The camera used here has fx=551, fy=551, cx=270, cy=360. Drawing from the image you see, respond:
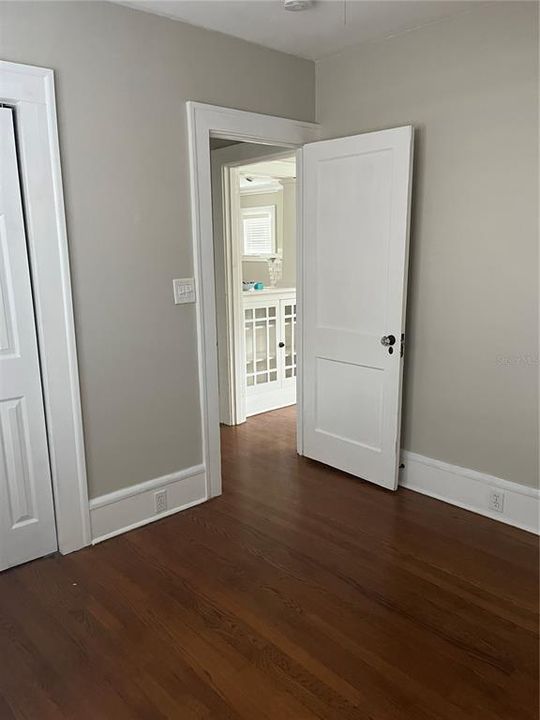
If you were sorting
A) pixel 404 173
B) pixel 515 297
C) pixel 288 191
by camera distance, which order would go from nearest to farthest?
pixel 515 297, pixel 404 173, pixel 288 191

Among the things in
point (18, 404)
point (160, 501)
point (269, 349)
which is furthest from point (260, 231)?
point (18, 404)

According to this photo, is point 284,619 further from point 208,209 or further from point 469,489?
point 208,209

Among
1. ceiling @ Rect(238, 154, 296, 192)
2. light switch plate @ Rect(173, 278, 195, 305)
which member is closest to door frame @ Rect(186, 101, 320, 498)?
light switch plate @ Rect(173, 278, 195, 305)

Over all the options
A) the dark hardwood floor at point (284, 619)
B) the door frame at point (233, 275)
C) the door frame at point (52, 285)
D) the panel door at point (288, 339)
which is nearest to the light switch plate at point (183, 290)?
the door frame at point (52, 285)

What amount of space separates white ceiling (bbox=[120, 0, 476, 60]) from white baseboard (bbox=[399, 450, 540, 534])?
7.67 feet

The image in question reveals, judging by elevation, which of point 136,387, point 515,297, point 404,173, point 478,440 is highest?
point 404,173

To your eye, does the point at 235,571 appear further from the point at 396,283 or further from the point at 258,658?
the point at 396,283

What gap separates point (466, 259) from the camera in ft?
9.47

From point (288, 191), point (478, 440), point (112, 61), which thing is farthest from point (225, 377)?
point (288, 191)

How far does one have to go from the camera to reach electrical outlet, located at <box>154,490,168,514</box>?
2.98m

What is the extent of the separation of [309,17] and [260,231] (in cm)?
467

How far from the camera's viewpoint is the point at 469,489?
3031 mm

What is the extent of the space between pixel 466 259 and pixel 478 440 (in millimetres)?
969

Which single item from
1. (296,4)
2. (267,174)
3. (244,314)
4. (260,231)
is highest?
(296,4)
